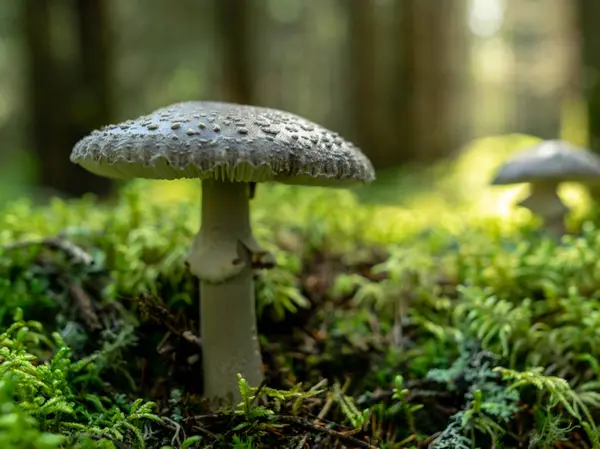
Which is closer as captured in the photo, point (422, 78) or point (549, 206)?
point (549, 206)

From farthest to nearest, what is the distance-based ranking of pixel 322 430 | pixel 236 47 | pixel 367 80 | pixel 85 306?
pixel 367 80 < pixel 236 47 < pixel 85 306 < pixel 322 430

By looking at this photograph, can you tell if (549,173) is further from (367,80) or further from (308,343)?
(367,80)

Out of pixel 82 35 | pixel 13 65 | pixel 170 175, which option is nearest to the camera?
pixel 170 175

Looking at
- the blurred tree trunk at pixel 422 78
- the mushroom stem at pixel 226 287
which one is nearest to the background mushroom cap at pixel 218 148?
Answer: the mushroom stem at pixel 226 287

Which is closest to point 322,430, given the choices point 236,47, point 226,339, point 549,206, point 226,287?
point 226,339

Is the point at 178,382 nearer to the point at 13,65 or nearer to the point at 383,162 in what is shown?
the point at 383,162

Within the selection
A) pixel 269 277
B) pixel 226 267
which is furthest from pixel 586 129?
pixel 226 267
